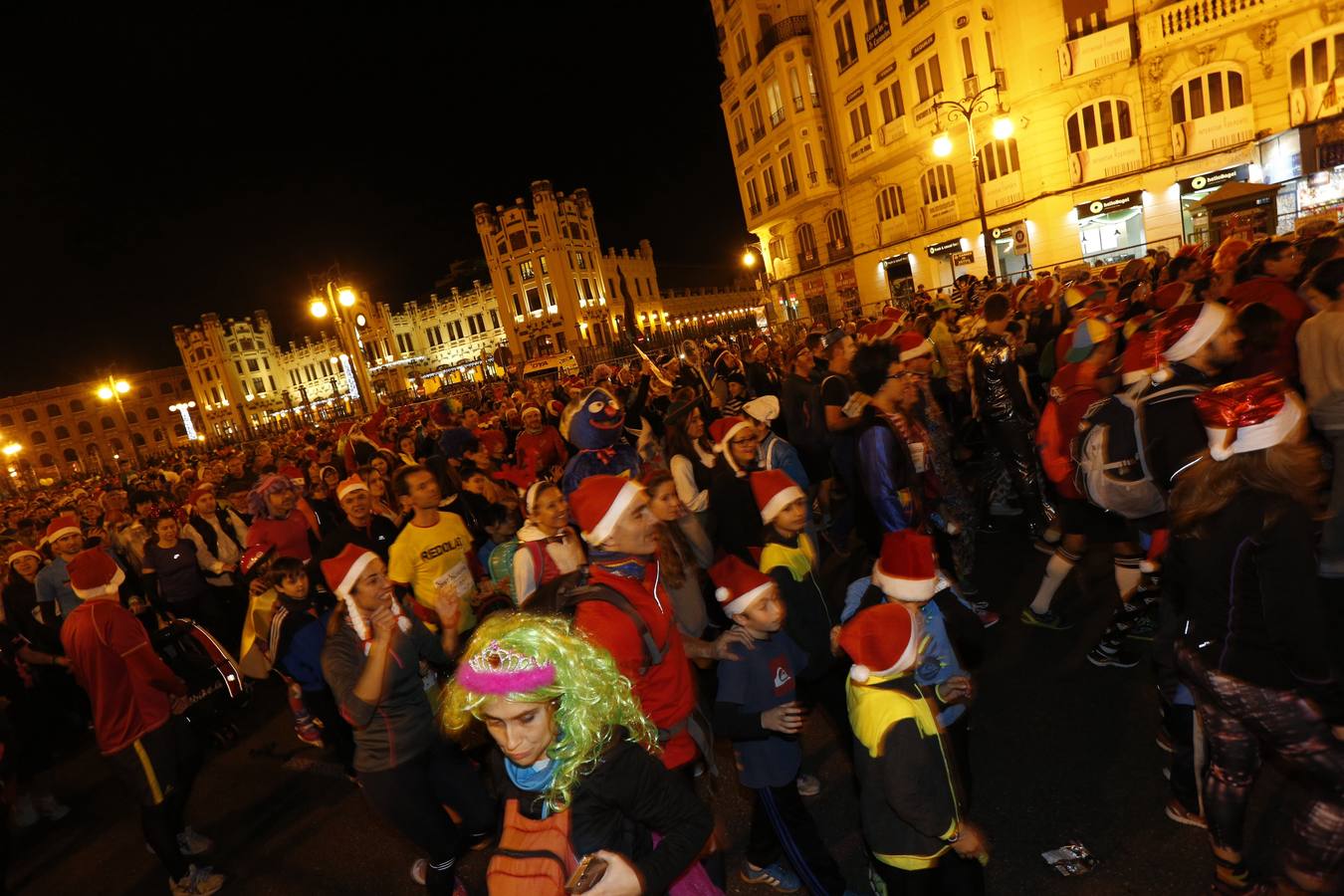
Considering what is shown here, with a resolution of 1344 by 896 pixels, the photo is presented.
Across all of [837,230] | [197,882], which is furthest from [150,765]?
[837,230]

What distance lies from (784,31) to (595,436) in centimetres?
3247

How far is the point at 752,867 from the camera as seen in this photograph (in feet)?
11.0

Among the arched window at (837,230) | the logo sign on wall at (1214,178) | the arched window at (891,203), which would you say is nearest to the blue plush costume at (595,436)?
the logo sign on wall at (1214,178)

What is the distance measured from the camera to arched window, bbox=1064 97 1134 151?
2169 cm

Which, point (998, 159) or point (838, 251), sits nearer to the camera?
point (998, 159)

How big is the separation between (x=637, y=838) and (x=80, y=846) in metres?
5.93

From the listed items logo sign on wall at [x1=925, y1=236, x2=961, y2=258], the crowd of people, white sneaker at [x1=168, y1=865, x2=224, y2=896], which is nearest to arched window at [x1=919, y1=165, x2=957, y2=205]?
logo sign on wall at [x1=925, y1=236, x2=961, y2=258]

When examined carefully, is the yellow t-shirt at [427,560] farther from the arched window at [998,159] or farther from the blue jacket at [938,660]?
the arched window at [998,159]

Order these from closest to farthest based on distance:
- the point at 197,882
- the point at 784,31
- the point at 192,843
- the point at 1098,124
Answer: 1. the point at 197,882
2. the point at 192,843
3. the point at 1098,124
4. the point at 784,31

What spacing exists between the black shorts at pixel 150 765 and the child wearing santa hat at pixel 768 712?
→ 345 cm

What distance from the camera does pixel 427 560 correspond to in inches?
172

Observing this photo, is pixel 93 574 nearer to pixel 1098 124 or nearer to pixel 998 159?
pixel 1098 124

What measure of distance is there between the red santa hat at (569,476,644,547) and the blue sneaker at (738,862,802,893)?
2.01m

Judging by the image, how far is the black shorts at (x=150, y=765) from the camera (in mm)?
3783
